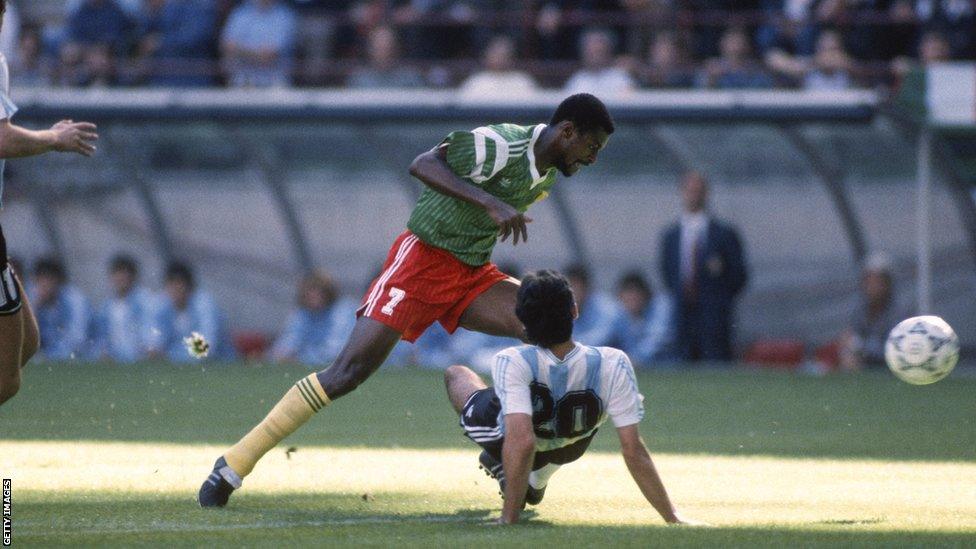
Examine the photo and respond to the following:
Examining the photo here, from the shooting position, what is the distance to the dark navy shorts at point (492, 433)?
6566mm

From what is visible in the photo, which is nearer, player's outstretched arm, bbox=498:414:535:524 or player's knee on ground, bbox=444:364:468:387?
player's outstretched arm, bbox=498:414:535:524

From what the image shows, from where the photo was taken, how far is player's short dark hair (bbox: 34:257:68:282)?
1620cm

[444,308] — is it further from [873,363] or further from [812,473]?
[873,363]

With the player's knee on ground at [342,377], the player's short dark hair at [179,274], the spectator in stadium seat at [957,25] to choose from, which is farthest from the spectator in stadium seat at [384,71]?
the player's knee on ground at [342,377]

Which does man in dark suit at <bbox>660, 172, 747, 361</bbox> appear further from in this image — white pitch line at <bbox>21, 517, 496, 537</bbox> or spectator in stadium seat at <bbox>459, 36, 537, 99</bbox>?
white pitch line at <bbox>21, 517, 496, 537</bbox>

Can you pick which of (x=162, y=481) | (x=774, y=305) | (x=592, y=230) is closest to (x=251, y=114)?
(x=592, y=230)

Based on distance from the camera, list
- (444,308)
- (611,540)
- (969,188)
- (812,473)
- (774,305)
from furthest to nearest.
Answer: (774,305) → (969,188) → (812,473) → (444,308) → (611,540)

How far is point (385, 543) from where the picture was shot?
5777mm

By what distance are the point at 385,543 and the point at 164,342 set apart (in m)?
11.1

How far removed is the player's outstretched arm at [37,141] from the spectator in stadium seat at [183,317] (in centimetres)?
917

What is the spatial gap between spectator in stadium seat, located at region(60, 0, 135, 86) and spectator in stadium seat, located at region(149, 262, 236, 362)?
213cm

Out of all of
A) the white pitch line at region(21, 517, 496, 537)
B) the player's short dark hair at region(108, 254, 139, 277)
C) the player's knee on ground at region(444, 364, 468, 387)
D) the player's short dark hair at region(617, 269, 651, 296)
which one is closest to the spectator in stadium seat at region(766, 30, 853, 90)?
the player's short dark hair at region(617, 269, 651, 296)

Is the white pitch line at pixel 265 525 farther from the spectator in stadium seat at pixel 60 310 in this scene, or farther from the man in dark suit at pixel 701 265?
the spectator in stadium seat at pixel 60 310

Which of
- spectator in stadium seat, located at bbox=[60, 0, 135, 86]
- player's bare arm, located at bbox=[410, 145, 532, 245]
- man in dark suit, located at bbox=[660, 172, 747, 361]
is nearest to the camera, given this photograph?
player's bare arm, located at bbox=[410, 145, 532, 245]
